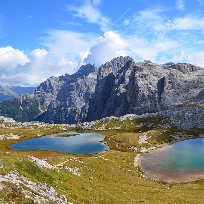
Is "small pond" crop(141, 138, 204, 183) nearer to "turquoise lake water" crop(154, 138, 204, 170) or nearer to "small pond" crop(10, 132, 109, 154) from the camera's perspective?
"turquoise lake water" crop(154, 138, 204, 170)

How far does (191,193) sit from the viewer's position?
3612 cm

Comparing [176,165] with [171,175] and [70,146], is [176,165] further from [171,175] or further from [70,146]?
[70,146]

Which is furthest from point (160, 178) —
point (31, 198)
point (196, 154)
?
point (31, 198)

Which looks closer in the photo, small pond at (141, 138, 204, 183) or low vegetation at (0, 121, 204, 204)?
low vegetation at (0, 121, 204, 204)

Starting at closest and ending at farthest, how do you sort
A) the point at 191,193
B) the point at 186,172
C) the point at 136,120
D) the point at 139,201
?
the point at 139,201 < the point at 191,193 < the point at 186,172 < the point at 136,120

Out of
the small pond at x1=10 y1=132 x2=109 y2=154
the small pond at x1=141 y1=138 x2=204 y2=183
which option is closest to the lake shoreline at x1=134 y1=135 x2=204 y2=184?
the small pond at x1=141 y1=138 x2=204 y2=183

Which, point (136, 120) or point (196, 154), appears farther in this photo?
point (136, 120)

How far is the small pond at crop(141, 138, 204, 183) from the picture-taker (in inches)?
2019

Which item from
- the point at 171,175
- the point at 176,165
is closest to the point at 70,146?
the point at 176,165

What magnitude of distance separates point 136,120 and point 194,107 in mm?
64498

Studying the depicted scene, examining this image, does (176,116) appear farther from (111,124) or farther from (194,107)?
(111,124)

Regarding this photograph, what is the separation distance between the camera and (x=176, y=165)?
6084 centimetres

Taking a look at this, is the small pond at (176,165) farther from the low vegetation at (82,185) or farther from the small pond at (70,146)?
the small pond at (70,146)

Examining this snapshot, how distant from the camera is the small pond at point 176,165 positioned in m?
51.3
